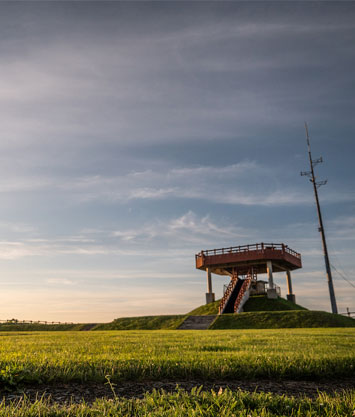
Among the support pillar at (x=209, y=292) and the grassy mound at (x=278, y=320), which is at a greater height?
the support pillar at (x=209, y=292)

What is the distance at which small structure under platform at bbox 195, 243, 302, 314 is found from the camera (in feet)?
144

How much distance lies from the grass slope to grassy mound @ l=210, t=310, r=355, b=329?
2855 centimetres

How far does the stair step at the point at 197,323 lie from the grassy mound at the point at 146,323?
A: 71 centimetres

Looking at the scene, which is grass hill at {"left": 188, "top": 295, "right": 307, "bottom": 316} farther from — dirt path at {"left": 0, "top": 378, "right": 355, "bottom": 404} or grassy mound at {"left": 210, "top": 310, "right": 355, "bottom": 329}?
dirt path at {"left": 0, "top": 378, "right": 355, "bottom": 404}

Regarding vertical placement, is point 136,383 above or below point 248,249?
below

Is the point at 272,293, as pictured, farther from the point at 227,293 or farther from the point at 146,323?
the point at 146,323

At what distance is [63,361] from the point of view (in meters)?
5.98

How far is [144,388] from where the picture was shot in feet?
15.5

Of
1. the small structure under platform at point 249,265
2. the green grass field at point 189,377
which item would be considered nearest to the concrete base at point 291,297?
the small structure under platform at point 249,265

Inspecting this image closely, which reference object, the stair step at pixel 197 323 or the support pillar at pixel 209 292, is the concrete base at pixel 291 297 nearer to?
the support pillar at pixel 209 292

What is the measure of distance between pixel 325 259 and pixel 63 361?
1731 inches

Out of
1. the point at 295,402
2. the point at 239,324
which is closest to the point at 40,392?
the point at 295,402

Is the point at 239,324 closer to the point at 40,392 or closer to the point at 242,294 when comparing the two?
the point at 242,294

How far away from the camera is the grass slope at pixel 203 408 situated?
3189 millimetres
